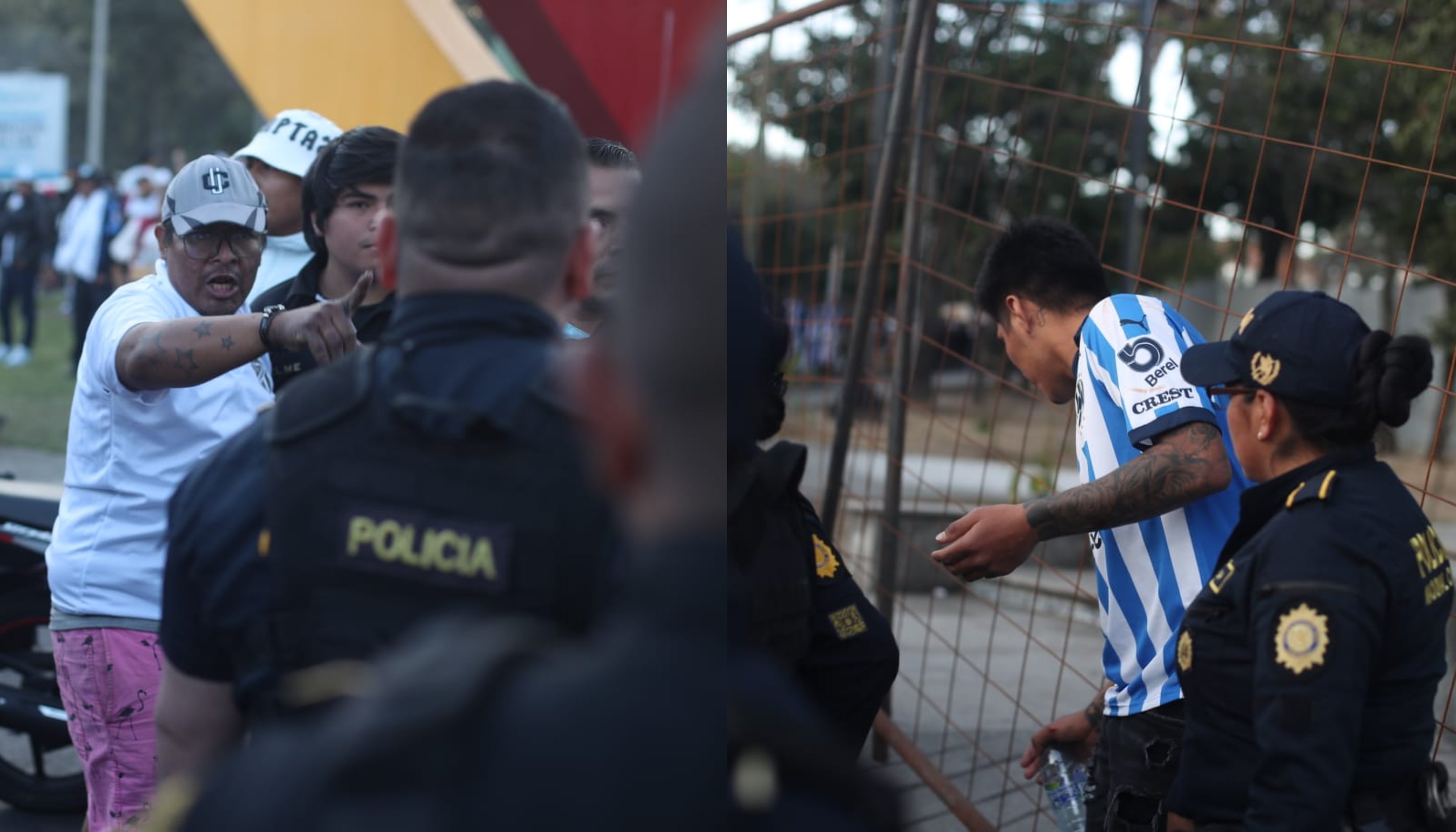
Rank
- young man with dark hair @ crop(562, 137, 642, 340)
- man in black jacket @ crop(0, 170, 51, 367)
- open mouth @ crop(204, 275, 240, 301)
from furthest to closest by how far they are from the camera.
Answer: man in black jacket @ crop(0, 170, 51, 367)
open mouth @ crop(204, 275, 240, 301)
young man with dark hair @ crop(562, 137, 642, 340)

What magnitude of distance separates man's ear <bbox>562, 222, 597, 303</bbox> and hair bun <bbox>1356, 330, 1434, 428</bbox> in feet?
4.37

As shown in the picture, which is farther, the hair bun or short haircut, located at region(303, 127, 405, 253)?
short haircut, located at region(303, 127, 405, 253)

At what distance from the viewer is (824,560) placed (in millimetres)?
2348

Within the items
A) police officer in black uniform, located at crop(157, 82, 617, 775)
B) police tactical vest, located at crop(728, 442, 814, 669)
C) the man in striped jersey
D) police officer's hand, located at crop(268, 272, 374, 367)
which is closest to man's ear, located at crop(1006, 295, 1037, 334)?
the man in striped jersey

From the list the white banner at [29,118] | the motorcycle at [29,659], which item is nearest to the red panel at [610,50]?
the motorcycle at [29,659]

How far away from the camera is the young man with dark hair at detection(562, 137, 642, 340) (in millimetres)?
1226

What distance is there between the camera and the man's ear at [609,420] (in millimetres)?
1159

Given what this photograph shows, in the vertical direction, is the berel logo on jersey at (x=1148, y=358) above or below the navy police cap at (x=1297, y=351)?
below

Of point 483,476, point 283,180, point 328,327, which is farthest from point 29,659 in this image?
point 483,476

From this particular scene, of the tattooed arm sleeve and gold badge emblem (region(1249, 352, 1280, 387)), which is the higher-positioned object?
gold badge emblem (region(1249, 352, 1280, 387))

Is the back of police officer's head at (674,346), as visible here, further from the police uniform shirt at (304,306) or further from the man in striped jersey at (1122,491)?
the police uniform shirt at (304,306)

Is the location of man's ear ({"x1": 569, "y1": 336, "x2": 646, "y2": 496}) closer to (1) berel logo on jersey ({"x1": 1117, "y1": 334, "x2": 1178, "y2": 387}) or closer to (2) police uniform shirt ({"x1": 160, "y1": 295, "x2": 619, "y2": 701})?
(2) police uniform shirt ({"x1": 160, "y1": 295, "x2": 619, "y2": 701})

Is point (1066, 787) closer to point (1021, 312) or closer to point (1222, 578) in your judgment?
point (1021, 312)

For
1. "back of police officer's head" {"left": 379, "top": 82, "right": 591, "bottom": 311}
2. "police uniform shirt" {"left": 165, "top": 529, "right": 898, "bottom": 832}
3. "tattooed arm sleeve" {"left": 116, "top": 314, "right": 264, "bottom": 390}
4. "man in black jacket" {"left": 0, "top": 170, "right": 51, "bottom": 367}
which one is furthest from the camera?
"man in black jacket" {"left": 0, "top": 170, "right": 51, "bottom": 367}
